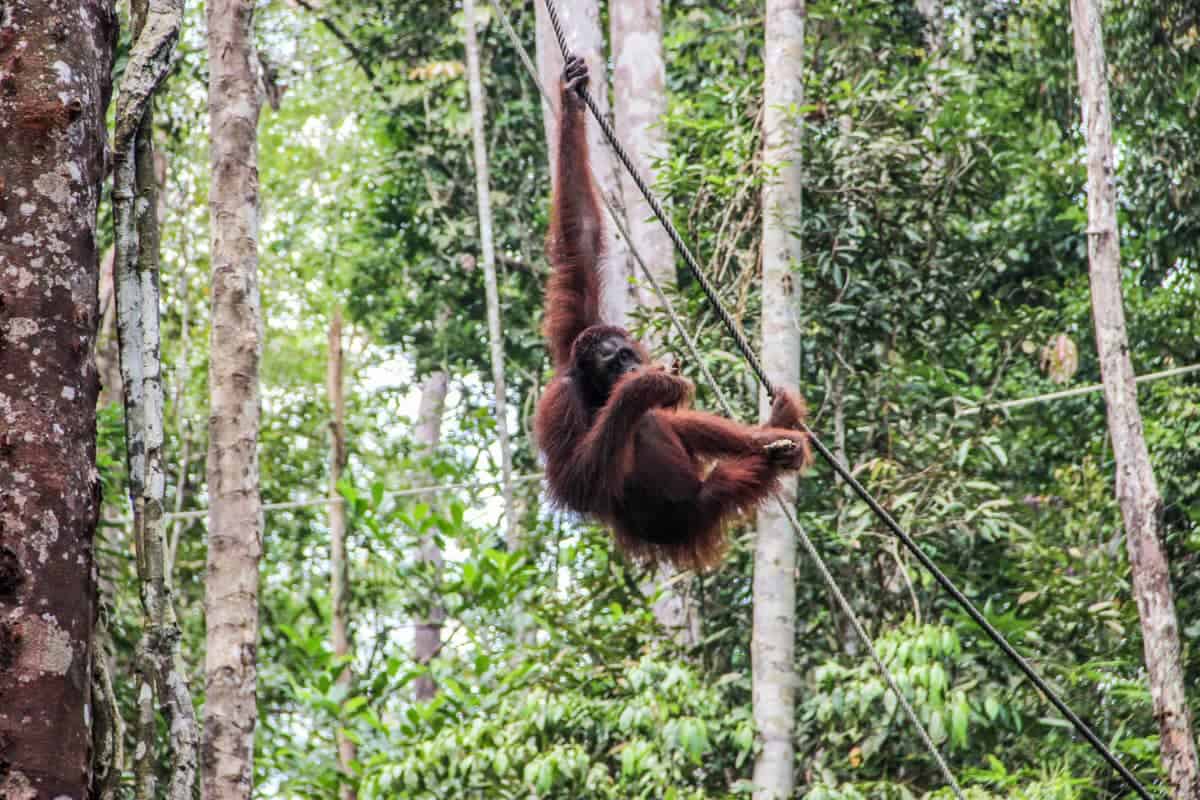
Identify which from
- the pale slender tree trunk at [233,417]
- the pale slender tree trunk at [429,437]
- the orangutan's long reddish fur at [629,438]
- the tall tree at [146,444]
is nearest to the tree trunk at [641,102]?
the orangutan's long reddish fur at [629,438]

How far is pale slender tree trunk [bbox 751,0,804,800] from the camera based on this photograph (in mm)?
5555

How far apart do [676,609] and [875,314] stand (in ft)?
5.67

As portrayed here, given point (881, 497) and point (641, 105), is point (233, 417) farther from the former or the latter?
point (641, 105)

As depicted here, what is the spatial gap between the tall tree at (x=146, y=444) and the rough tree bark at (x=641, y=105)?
4.49 meters

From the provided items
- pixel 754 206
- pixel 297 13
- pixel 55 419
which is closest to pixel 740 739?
pixel 754 206

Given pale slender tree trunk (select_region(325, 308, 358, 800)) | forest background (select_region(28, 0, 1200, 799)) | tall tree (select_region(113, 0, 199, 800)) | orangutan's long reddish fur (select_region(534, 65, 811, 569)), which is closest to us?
tall tree (select_region(113, 0, 199, 800))

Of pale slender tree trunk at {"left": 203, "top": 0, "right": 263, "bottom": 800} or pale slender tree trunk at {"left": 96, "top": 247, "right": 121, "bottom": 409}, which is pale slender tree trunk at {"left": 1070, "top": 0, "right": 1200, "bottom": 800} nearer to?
pale slender tree trunk at {"left": 203, "top": 0, "right": 263, "bottom": 800}

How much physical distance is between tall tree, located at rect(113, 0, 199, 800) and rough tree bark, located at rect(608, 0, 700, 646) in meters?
4.49

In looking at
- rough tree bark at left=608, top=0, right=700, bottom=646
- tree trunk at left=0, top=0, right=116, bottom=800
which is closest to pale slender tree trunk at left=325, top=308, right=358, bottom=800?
rough tree bark at left=608, top=0, right=700, bottom=646

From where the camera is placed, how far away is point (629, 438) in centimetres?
445

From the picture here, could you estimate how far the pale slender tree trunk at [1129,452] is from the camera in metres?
5.39

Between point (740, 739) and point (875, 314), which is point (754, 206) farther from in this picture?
point (740, 739)

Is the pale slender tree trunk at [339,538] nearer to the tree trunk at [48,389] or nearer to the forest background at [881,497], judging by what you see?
the forest background at [881,497]

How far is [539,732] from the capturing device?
5676 mm
